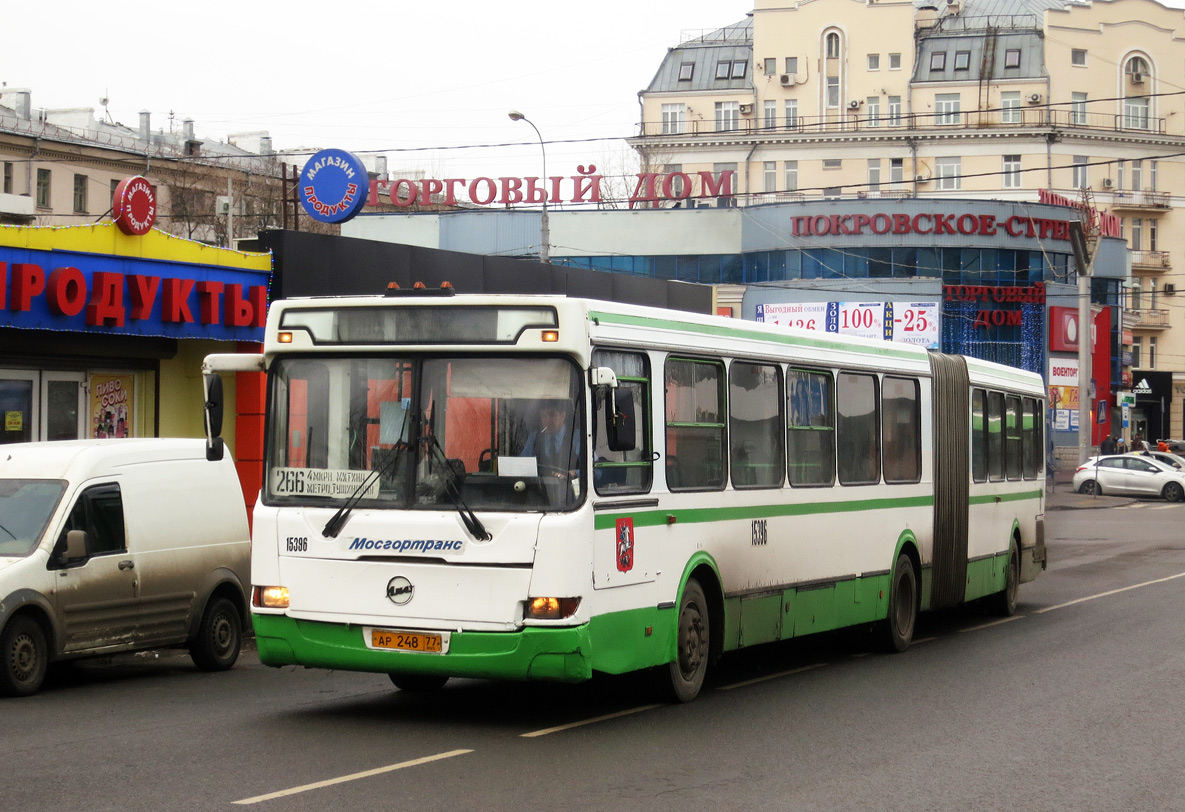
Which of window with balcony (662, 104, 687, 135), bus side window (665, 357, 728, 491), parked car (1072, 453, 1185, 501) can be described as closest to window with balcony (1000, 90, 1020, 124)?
window with balcony (662, 104, 687, 135)

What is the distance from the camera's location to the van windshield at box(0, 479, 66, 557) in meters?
11.9

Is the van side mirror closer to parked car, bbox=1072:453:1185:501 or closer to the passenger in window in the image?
the passenger in window

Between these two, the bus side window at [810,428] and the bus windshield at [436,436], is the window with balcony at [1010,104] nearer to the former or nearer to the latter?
the bus side window at [810,428]

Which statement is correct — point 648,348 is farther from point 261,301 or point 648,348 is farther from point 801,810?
point 261,301

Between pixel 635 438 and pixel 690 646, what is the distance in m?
1.87

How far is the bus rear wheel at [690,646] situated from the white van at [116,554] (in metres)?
4.49

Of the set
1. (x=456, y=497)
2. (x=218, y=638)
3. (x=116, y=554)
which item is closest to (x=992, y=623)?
(x=218, y=638)

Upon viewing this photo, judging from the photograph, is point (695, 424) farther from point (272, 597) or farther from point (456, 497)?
point (272, 597)

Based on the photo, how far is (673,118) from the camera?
313ft

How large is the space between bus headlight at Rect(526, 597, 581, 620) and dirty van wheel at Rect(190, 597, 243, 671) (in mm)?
5027

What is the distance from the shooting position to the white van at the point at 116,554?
1169 centimetres

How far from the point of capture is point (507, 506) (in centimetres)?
952

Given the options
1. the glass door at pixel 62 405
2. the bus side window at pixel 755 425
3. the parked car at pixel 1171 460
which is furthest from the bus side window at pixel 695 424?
the parked car at pixel 1171 460

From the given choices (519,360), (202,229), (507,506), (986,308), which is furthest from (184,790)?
(202,229)
